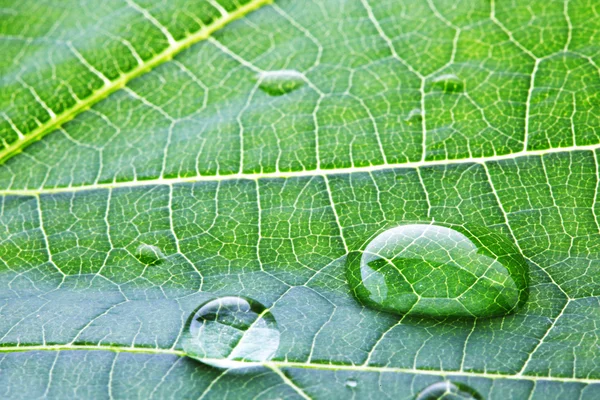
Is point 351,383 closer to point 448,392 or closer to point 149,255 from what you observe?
point 448,392

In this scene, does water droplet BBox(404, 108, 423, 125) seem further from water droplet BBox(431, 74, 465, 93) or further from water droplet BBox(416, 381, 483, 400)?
water droplet BBox(416, 381, 483, 400)

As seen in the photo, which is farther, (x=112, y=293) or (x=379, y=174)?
(x=379, y=174)

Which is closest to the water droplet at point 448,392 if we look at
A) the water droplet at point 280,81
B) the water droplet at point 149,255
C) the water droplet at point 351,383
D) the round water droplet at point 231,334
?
the water droplet at point 351,383


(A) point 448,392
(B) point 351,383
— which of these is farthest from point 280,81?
(A) point 448,392

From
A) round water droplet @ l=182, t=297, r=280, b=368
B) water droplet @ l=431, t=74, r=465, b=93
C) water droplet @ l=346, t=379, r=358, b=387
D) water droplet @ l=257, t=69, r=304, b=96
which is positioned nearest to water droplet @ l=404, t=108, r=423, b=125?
water droplet @ l=431, t=74, r=465, b=93

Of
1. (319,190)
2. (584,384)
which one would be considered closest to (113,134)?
(319,190)

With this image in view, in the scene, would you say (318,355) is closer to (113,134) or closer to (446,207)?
(446,207)
